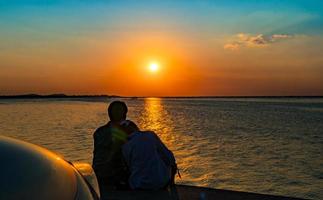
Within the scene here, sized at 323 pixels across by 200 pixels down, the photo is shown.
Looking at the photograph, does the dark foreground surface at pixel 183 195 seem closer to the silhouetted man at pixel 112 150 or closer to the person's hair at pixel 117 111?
the silhouetted man at pixel 112 150

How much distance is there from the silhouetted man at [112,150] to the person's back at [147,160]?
38cm

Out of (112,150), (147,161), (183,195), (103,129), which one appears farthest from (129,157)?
(183,195)

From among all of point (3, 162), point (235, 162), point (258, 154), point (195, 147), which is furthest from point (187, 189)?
point (195, 147)

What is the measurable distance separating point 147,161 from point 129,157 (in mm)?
327

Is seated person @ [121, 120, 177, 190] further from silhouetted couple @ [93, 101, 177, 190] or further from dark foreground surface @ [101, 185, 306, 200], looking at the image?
dark foreground surface @ [101, 185, 306, 200]

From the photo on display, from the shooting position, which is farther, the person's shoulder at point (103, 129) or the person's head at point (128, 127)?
the person's shoulder at point (103, 129)

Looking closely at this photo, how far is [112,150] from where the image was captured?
711 cm

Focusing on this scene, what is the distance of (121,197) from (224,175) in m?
7.32

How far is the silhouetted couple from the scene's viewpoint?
21.3 ft

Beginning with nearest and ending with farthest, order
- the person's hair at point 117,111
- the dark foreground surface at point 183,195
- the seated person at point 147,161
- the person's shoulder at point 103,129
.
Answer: the dark foreground surface at point 183,195 < the seated person at point 147,161 < the person's hair at point 117,111 < the person's shoulder at point 103,129

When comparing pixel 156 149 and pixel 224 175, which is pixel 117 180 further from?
pixel 224 175

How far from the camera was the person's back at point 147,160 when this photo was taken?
6.47m

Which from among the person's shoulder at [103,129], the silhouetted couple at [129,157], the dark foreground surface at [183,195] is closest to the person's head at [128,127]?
the silhouetted couple at [129,157]

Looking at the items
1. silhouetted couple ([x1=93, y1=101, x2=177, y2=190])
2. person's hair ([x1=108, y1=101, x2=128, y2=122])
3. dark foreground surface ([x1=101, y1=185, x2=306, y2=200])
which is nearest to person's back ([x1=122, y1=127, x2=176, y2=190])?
silhouetted couple ([x1=93, y1=101, x2=177, y2=190])
